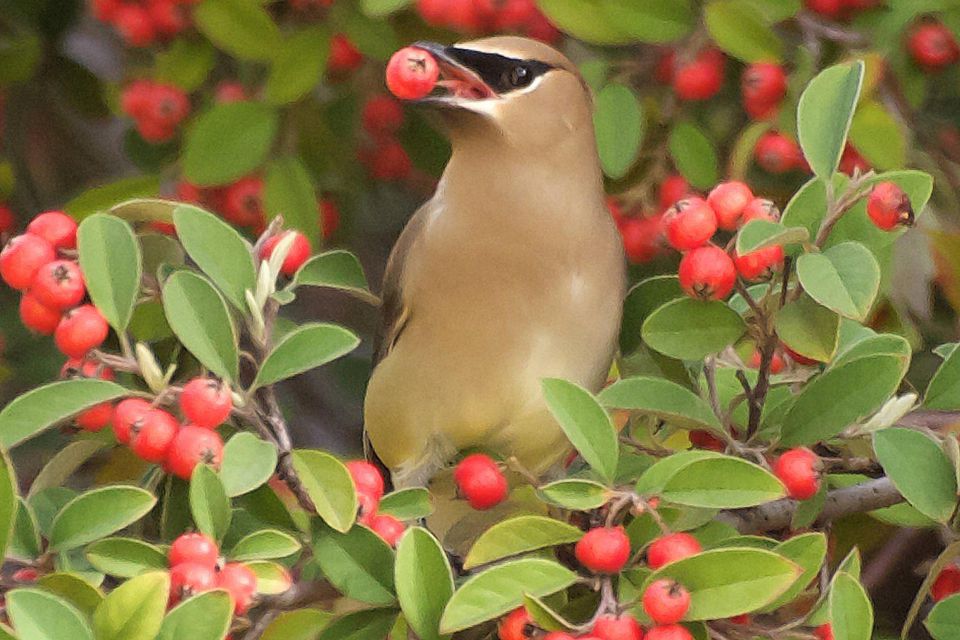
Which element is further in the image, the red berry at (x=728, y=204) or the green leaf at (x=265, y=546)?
the red berry at (x=728, y=204)

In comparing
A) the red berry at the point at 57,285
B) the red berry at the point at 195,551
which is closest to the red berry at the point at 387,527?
the red berry at the point at 195,551

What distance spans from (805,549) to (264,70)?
1.50 m

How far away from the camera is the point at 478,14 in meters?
2.12

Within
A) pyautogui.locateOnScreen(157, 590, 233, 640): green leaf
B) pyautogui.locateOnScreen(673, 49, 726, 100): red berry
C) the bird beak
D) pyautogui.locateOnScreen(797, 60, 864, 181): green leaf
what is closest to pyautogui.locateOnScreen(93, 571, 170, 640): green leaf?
pyautogui.locateOnScreen(157, 590, 233, 640): green leaf

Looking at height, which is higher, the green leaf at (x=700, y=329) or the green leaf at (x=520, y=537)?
the green leaf at (x=700, y=329)

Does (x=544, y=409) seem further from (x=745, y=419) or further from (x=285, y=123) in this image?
(x=285, y=123)

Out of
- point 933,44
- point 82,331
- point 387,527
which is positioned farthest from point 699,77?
point 82,331

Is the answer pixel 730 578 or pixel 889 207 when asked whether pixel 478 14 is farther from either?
pixel 730 578

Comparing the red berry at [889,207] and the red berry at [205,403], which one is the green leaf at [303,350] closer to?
the red berry at [205,403]

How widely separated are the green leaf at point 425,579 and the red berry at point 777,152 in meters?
0.98

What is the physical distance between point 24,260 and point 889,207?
2.30ft

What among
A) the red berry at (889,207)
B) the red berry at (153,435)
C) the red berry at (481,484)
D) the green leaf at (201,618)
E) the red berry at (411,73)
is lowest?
the red berry at (481,484)

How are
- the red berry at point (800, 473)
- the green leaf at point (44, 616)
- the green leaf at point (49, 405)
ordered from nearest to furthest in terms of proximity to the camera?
1. the green leaf at point (44, 616)
2. the green leaf at point (49, 405)
3. the red berry at point (800, 473)

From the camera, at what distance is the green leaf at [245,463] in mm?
1210
